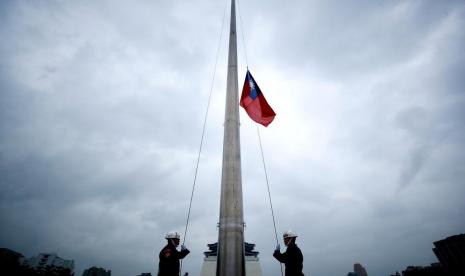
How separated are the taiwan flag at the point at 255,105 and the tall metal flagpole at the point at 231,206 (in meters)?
2.93

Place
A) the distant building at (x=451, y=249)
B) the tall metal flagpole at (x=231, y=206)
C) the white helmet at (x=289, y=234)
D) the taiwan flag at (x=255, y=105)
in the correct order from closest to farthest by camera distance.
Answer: the tall metal flagpole at (x=231, y=206) < the white helmet at (x=289, y=234) < the taiwan flag at (x=255, y=105) < the distant building at (x=451, y=249)

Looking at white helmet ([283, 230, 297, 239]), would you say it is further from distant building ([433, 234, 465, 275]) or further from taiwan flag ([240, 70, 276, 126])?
distant building ([433, 234, 465, 275])

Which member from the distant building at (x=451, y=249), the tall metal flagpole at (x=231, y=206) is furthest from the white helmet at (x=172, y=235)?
the distant building at (x=451, y=249)

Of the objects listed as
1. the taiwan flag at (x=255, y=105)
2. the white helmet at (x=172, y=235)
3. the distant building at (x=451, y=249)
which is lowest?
the white helmet at (x=172, y=235)

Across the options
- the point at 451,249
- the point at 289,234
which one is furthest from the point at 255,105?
the point at 451,249

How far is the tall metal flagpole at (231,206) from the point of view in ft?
20.1

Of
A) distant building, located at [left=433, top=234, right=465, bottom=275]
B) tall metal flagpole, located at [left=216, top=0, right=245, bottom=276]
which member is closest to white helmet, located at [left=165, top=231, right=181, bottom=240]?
tall metal flagpole, located at [left=216, top=0, right=245, bottom=276]

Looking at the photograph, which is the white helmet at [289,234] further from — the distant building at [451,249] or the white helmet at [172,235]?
the distant building at [451,249]

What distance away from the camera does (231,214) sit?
6.64m

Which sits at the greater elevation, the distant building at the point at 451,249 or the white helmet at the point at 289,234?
the distant building at the point at 451,249

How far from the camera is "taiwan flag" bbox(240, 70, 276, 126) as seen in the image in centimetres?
1188

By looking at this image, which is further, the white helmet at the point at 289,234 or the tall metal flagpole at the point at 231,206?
the white helmet at the point at 289,234

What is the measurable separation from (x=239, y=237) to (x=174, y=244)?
2.48m

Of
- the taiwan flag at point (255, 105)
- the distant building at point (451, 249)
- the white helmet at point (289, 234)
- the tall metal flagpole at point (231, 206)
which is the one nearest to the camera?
the tall metal flagpole at point (231, 206)
